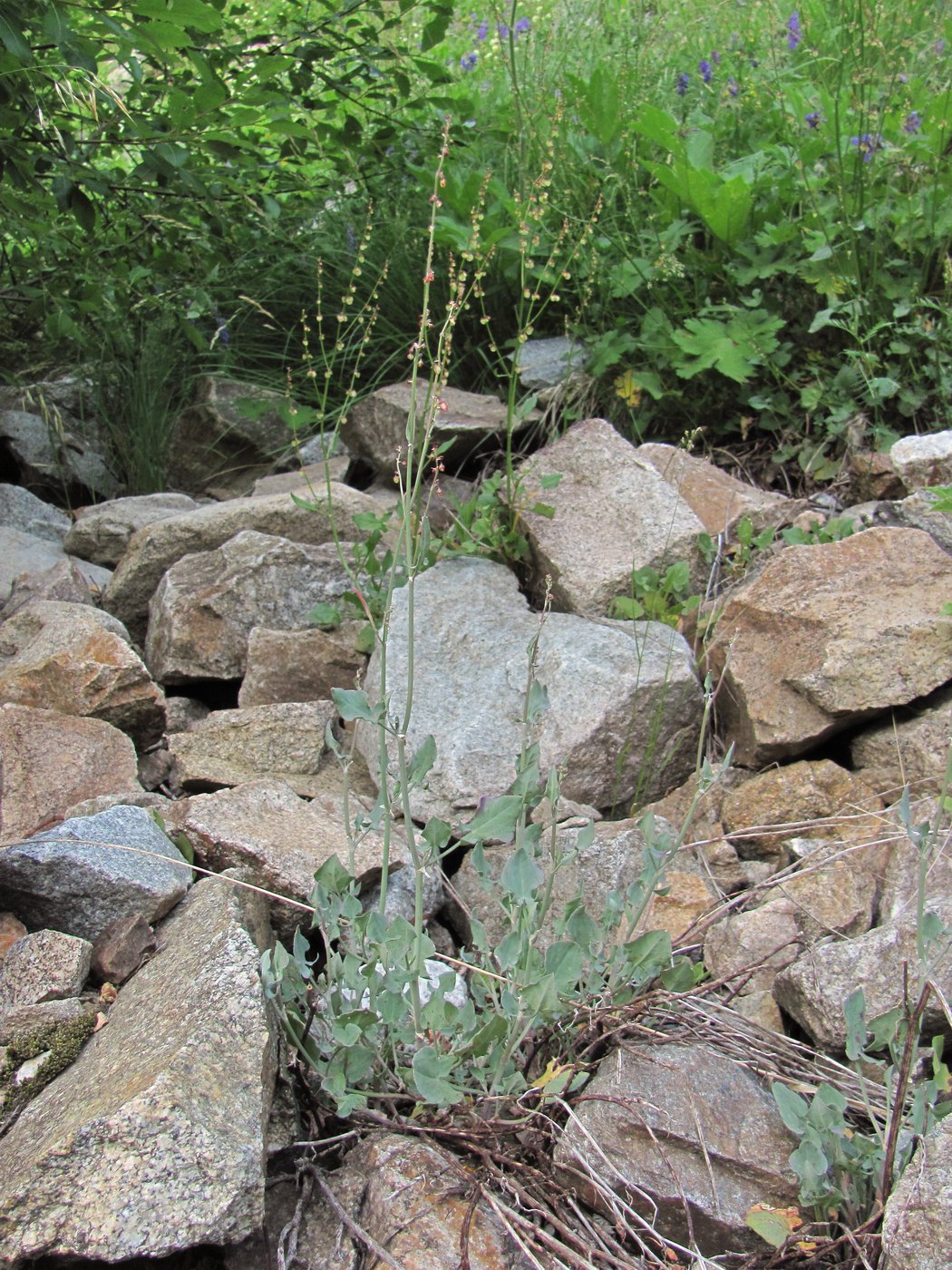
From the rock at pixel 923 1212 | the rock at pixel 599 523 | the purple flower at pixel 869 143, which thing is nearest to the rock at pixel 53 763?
the rock at pixel 599 523

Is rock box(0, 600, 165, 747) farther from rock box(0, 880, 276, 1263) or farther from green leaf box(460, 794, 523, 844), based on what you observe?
green leaf box(460, 794, 523, 844)

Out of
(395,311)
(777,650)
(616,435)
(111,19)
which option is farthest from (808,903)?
(395,311)

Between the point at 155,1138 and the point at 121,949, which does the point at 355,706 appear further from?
the point at 121,949

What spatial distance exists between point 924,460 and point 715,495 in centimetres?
60

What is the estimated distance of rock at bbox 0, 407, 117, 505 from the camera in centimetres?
493

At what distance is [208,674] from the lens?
11.2 feet

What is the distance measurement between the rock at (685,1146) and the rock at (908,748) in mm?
1034

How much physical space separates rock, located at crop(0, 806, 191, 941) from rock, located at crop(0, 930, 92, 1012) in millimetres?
96

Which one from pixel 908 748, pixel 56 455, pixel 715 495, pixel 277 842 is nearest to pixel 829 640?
pixel 908 748

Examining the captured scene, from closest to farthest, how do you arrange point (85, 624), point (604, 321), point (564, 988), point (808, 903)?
point (564, 988) < point (808, 903) < point (85, 624) < point (604, 321)

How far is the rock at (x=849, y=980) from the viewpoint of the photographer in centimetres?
184

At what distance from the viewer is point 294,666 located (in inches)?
127

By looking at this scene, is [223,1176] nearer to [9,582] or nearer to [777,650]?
[777,650]

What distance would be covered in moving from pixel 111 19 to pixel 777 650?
2103 mm
